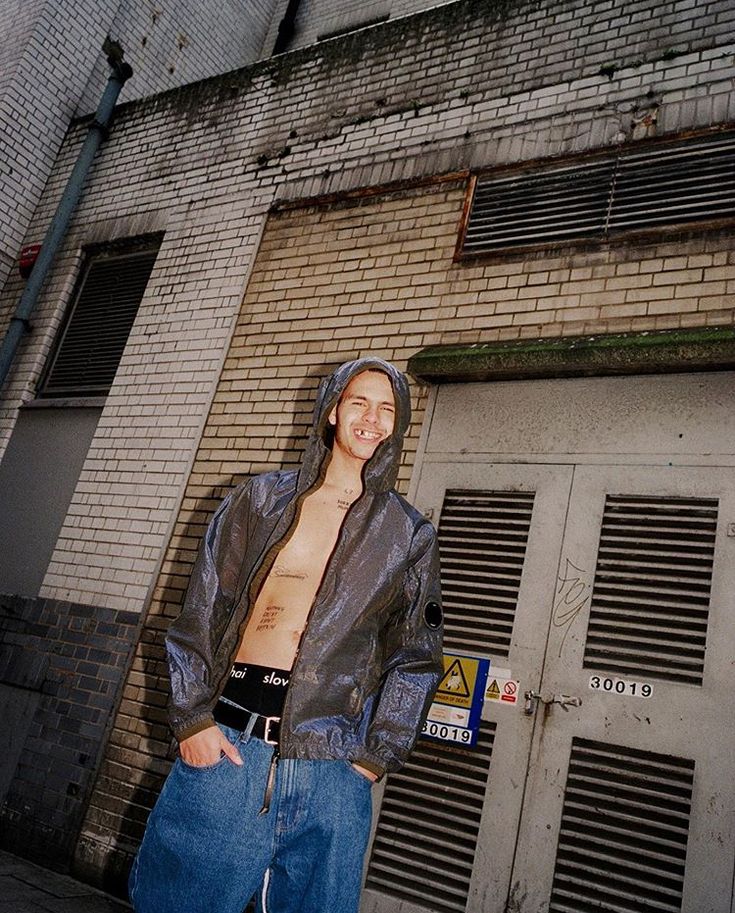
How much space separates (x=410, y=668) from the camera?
1.95 metres

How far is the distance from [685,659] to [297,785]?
2229 millimetres

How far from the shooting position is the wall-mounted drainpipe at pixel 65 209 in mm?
6664

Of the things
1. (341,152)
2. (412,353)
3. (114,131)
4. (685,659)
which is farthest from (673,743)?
(114,131)

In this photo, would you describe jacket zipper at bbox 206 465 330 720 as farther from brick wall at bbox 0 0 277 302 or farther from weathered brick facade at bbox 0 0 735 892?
brick wall at bbox 0 0 277 302

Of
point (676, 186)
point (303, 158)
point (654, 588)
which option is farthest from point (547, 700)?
point (303, 158)

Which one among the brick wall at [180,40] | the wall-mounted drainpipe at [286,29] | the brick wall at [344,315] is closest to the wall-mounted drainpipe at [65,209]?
the brick wall at [180,40]

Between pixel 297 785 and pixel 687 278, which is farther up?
pixel 687 278

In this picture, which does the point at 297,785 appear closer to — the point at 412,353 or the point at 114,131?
the point at 412,353

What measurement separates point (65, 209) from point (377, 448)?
237 inches

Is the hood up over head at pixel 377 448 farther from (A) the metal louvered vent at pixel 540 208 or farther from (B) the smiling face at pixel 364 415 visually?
(A) the metal louvered vent at pixel 540 208

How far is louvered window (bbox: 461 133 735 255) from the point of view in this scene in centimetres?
411

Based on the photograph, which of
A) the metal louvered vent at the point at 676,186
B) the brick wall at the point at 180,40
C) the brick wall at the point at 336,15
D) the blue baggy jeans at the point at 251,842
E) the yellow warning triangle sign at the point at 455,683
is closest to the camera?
the blue baggy jeans at the point at 251,842

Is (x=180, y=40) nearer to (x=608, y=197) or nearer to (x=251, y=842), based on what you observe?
(x=608, y=197)

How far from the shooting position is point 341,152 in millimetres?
5645
